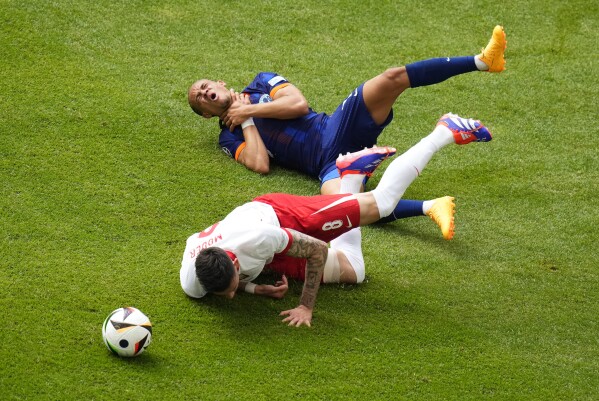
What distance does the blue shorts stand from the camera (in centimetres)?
718

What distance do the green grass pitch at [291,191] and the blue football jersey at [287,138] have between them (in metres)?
0.13

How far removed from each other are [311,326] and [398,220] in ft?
5.54

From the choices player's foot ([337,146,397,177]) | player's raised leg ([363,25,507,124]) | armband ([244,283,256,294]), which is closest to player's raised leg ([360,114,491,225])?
player's foot ([337,146,397,177])

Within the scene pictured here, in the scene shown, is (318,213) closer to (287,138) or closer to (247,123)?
(287,138)

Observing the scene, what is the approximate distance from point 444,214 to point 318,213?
45.8 inches

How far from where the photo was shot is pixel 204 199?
23.2ft

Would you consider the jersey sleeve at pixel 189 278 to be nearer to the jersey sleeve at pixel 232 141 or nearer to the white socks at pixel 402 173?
the white socks at pixel 402 173

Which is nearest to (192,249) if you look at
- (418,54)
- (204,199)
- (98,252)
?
(98,252)

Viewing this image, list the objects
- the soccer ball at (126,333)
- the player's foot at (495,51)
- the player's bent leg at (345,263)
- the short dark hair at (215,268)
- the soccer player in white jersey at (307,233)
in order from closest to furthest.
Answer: the soccer ball at (126,333)
the short dark hair at (215,268)
the soccer player in white jersey at (307,233)
the player's bent leg at (345,263)
the player's foot at (495,51)

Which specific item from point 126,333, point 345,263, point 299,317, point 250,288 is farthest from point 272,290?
point 126,333

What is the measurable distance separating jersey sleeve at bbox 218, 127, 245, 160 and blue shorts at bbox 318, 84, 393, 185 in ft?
2.41

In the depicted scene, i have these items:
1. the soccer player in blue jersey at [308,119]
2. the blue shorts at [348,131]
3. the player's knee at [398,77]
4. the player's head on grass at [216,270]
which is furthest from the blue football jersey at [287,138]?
the player's head on grass at [216,270]

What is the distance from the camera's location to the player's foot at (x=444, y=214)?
255 inches

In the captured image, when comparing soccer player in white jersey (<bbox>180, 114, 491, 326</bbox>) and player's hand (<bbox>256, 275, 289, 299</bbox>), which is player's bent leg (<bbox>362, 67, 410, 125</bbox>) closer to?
soccer player in white jersey (<bbox>180, 114, 491, 326</bbox>)
